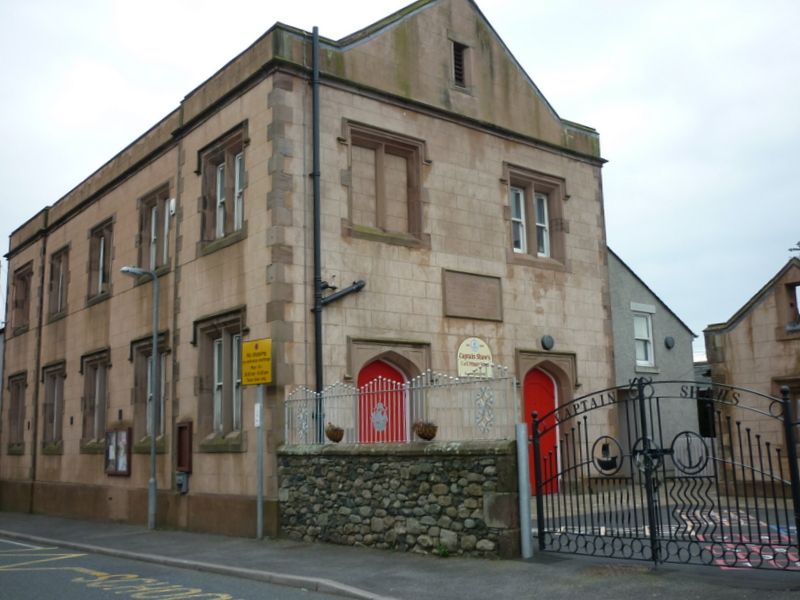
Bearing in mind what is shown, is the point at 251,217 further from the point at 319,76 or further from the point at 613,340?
the point at 613,340

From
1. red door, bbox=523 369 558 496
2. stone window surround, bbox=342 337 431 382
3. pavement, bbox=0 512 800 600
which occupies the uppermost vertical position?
stone window surround, bbox=342 337 431 382

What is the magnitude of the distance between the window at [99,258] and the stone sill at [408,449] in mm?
11436

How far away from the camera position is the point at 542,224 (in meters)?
21.9

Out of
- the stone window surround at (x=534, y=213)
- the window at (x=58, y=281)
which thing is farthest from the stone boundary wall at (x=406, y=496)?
the window at (x=58, y=281)

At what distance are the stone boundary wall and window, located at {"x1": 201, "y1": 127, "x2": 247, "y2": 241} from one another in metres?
5.45

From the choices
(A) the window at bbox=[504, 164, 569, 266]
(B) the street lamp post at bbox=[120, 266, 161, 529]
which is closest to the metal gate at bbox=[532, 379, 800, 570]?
(A) the window at bbox=[504, 164, 569, 266]

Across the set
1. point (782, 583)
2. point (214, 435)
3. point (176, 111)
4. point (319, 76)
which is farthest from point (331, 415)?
point (176, 111)

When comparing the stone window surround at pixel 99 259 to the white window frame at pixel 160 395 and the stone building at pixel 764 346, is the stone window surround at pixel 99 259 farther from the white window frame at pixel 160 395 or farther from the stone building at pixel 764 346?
the stone building at pixel 764 346

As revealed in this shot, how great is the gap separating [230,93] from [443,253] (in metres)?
5.61

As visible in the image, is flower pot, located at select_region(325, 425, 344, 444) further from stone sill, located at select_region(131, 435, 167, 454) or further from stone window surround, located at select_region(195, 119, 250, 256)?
stone sill, located at select_region(131, 435, 167, 454)

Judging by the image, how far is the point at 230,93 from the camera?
727 inches

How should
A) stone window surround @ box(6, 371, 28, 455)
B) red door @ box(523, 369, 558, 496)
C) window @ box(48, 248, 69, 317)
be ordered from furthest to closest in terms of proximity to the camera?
1. stone window surround @ box(6, 371, 28, 455)
2. window @ box(48, 248, 69, 317)
3. red door @ box(523, 369, 558, 496)

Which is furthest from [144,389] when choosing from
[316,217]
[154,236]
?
[316,217]

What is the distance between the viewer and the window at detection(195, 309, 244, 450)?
17.8 meters
